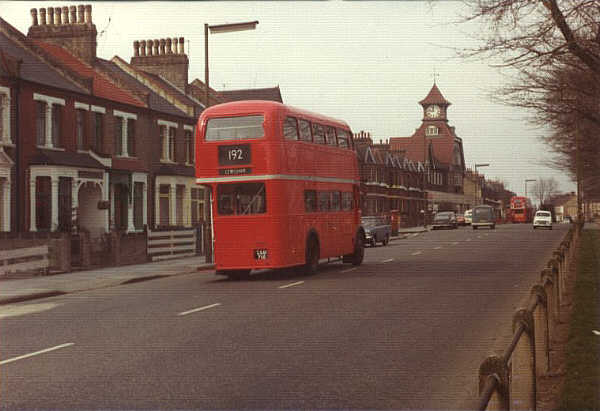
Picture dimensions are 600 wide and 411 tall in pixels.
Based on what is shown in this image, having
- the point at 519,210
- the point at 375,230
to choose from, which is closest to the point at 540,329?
the point at 375,230

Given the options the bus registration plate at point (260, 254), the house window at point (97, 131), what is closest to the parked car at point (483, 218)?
the house window at point (97, 131)

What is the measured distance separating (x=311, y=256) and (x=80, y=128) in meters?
17.3

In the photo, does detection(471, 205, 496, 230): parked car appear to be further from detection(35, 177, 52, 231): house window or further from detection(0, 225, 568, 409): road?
detection(0, 225, 568, 409): road

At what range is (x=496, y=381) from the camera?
13.4 ft

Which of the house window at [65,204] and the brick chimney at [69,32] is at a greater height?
the brick chimney at [69,32]

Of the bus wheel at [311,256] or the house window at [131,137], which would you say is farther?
the house window at [131,137]

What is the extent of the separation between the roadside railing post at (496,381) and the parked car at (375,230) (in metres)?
37.8

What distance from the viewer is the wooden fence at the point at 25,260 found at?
74.4ft

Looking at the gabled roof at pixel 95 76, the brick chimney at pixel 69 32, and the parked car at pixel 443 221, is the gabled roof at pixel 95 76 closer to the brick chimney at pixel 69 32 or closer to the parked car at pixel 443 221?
the brick chimney at pixel 69 32

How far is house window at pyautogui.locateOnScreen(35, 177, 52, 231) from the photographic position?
32062 millimetres

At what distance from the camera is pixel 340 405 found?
7.18 m

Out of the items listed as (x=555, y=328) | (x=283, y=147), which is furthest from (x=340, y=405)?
(x=283, y=147)

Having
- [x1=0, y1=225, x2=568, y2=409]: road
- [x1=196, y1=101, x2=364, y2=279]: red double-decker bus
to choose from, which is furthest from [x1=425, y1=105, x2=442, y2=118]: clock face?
[x1=0, y1=225, x2=568, y2=409]: road

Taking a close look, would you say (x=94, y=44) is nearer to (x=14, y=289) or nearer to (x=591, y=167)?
(x=14, y=289)
